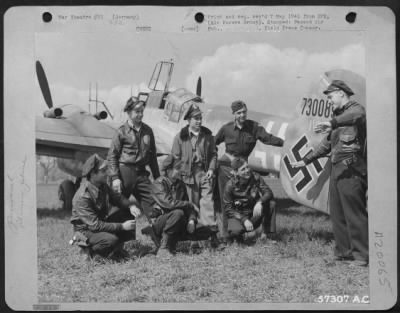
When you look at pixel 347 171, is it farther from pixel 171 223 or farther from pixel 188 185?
pixel 171 223

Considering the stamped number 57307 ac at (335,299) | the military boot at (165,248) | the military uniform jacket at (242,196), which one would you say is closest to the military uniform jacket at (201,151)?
the military uniform jacket at (242,196)

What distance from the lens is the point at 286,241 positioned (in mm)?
4129

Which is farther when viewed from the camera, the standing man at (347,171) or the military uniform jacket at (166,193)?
the military uniform jacket at (166,193)

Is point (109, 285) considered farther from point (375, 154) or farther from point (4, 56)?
point (375, 154)

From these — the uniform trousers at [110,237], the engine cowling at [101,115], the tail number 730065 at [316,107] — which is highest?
the tail number 730065 at [316,107]

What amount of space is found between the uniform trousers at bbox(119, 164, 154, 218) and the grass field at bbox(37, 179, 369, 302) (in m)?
0.15

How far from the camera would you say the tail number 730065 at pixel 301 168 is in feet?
13.5

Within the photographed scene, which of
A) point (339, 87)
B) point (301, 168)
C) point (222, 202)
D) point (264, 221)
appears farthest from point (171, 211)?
point (339, 87)

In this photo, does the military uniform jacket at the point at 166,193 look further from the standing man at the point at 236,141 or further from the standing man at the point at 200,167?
the standing man at the point at 236,141

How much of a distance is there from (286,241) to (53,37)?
7.51ft

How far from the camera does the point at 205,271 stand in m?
4.03

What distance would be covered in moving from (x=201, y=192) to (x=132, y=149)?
0.61 meters

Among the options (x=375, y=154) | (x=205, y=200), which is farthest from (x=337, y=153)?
(x=205, y=200)

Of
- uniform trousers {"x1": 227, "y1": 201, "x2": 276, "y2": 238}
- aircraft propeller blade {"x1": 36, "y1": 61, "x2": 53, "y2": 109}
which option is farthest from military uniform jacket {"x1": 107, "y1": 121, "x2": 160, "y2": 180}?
uniform trousers {"x1": 227, "y1": 201, "x2": 276, "y2": 238}
